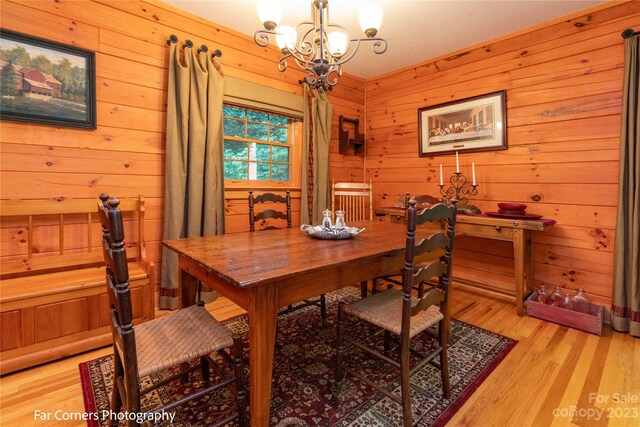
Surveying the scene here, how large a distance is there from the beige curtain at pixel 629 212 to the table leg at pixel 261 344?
2.54 meters

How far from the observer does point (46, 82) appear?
201 cm

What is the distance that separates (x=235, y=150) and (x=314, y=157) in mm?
860

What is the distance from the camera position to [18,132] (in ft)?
6.38

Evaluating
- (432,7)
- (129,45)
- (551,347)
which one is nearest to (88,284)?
(129,45)

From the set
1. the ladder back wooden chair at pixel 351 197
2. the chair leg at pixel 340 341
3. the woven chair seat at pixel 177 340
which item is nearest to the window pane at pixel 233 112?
the ladder back wooden chair at pixel 351 197

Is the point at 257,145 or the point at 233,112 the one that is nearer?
the point at 233,112

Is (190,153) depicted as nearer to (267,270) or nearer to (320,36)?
(320,36)

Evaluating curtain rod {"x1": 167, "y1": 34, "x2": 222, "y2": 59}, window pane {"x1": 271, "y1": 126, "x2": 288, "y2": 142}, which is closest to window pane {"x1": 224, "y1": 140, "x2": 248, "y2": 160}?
window pane {"x1": 271, "y1": 126, "x2": 288, "y2": 142}

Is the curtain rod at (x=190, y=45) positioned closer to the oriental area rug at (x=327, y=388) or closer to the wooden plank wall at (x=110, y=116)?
the wooden plank wall at (x=110, y=116)

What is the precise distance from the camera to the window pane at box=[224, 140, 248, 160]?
9.87 ft

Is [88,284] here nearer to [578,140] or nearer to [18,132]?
[18,132]

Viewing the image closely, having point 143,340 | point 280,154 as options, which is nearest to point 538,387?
point 143,340

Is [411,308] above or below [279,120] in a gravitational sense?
below

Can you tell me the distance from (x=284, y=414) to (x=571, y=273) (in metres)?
2.55
